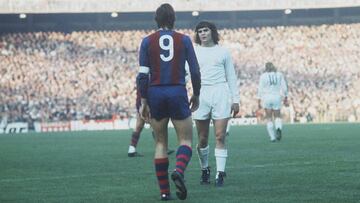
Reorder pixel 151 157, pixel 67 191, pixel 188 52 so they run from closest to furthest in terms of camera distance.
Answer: pixel 188 52
pixel 67 191
pixel 151 157

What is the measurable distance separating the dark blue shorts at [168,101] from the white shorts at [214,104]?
78.3 inches

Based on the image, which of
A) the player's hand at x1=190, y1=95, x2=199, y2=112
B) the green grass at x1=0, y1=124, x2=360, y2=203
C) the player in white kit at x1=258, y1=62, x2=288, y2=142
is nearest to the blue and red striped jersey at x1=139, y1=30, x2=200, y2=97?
the player's hand at x1=190, y1=95, x2=199, y2=112

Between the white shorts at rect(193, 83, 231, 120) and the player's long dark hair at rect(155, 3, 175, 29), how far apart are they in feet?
7.59

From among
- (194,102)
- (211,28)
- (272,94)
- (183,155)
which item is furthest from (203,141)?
(272,94)

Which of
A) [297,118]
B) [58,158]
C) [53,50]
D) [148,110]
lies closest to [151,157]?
[58,158]

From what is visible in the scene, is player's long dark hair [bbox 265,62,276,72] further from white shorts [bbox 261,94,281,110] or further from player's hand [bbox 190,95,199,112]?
player's hand [bbox 190,95,199,112]

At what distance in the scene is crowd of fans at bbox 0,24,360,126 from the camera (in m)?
48.9

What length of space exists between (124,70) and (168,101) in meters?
43.2

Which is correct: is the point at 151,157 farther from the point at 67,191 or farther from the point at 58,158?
the point at 67,191

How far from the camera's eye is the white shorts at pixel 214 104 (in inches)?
451

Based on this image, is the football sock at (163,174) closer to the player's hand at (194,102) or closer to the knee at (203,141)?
the player's hand at (194,102)

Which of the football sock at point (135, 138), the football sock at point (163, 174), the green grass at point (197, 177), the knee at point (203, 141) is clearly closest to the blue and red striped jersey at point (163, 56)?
the football sock at point (163, 174)

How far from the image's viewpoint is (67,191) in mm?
10727

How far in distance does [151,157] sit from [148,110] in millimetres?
8351
